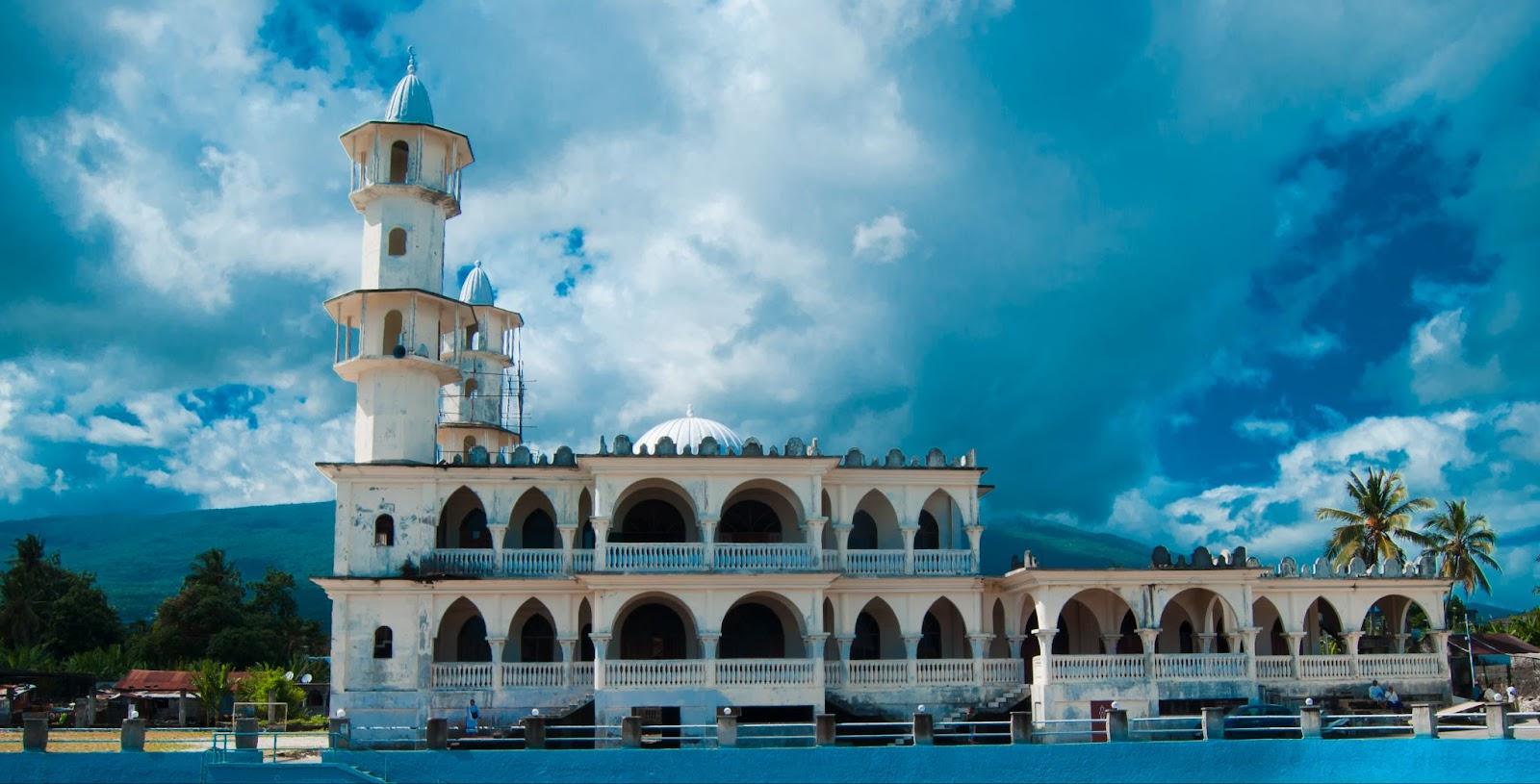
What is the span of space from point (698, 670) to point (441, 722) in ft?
24.2

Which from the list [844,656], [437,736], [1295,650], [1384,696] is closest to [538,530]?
[844,656]

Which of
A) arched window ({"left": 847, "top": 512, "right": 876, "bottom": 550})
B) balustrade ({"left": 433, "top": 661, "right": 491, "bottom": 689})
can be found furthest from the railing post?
arched window ({"left": 847, "top": 512, "right": 876, "bottom": 550})

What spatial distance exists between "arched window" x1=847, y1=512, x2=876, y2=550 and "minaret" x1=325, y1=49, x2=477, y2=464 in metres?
12.0

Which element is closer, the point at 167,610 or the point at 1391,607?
the point at 1391,607

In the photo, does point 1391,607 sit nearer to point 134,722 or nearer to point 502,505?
point 502,505

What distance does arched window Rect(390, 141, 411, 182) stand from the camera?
38156mm

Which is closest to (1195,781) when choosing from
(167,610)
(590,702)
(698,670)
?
(698,670)

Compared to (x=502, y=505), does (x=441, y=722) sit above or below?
below

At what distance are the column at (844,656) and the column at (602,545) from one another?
6415 mm

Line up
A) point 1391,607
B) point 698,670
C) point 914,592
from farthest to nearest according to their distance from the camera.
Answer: point 1391,607 < point 914,592 < point 698,670

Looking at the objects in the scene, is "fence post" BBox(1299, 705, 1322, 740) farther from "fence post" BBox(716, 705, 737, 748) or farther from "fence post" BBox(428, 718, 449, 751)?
"fence post" BBox(428, 718, 449, 751)

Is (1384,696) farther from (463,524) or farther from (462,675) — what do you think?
(463,524)

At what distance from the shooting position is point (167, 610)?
66.8m


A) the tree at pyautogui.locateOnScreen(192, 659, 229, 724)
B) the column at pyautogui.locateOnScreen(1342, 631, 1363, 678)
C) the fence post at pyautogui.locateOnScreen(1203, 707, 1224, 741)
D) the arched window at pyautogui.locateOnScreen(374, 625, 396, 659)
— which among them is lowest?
the fence post at pyautogui.locateOnScreen(1203, 707, 1224, 741)
